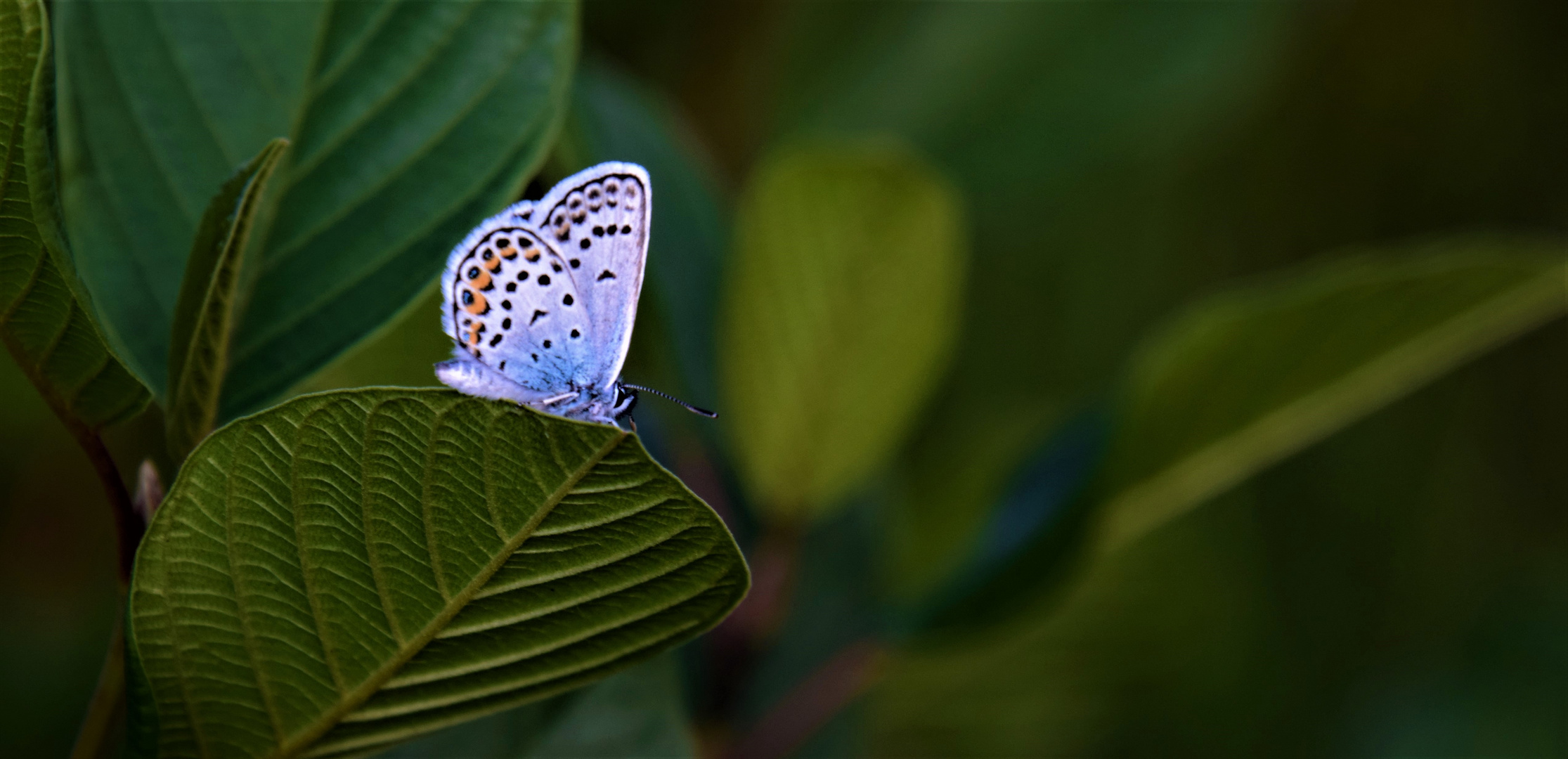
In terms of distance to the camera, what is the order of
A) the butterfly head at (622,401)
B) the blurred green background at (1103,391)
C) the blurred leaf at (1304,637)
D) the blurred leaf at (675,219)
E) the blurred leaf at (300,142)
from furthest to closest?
the blurred leaf at (1304,637) < the blurred green background at (1103,391) < the blurred leaf at (675,219) < the butterfly head at (622,401) < the blurred leaf at (300,142)

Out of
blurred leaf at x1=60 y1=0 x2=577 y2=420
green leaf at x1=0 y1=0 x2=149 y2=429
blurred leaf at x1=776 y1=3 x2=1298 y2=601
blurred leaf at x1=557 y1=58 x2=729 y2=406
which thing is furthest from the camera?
blurred leaf at x1=776 y1=3 x2=1298 y2=601

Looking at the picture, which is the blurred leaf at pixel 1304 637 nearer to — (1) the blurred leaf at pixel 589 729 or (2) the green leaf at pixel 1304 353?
(2) the green leaf at pixel 1304 353

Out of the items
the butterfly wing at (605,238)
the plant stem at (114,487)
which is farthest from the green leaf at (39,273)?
the butterfly wing at (605,238)

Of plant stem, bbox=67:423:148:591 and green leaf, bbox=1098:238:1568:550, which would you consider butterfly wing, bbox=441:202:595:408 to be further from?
green leaf, bbox=1098:238:1568:550

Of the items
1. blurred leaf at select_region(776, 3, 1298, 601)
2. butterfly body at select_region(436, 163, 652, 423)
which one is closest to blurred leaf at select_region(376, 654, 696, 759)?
butterfly body at select_region(436, 163, 652, 423)

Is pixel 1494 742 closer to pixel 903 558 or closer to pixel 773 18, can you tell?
pixel 903 558

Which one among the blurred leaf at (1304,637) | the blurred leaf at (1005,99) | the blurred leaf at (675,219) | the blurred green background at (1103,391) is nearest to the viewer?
the blurred leaf at (675,219)

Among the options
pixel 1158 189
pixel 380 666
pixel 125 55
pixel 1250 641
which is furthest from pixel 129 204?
pixel 1158 189
